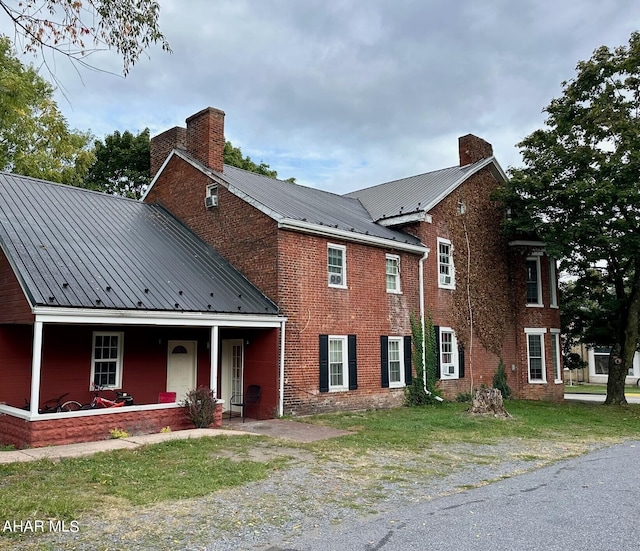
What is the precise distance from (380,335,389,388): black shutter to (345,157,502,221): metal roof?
464 cm

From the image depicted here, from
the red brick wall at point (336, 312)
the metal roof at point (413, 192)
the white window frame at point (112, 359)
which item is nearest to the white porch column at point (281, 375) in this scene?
the red brick wall at point (336, 312)

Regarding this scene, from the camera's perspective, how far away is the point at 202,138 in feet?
59.9

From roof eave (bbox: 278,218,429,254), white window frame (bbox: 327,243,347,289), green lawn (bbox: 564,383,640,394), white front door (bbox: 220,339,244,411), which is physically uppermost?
roof eave (bbox: 278,218,429,254)

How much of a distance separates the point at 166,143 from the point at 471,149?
11953 mm

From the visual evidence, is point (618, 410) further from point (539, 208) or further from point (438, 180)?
point (438, 180)

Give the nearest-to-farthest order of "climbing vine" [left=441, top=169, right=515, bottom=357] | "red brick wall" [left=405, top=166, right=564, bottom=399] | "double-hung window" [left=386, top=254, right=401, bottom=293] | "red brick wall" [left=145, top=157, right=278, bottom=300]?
"red brick wall" [left=145, top=157, right=278, bottom=300] → "double-hung window" [left=386, top=254, right=401, bottom=293] → "red brick wall" [left=405, top=166, right=564, bottom=399] → "climbing vine" [left=441, top=169, right=515, bottom=357]

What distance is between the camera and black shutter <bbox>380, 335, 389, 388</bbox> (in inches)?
666

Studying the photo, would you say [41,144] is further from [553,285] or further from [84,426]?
[553,285]

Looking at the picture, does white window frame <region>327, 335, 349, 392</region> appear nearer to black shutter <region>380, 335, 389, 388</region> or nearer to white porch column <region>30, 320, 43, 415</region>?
black shutter <region>380, 335, 389, 388</region>

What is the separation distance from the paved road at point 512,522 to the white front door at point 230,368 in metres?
8.93

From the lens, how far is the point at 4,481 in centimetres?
721

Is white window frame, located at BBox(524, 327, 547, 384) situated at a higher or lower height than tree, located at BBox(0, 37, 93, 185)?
lower

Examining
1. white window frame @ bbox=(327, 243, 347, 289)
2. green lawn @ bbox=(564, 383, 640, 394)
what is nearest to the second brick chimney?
white window frame @ bbox=(327, 243, 347, 289)

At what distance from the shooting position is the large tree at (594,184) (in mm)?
18281
